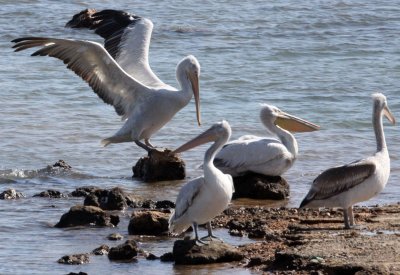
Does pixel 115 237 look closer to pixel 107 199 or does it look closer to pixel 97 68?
pixel 107 199

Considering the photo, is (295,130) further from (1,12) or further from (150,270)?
(1,12)

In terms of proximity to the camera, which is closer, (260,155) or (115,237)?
(115,237)

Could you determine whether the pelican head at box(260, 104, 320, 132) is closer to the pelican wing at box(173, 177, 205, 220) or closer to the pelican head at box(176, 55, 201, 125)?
the pelican head at box(176, 55, 201, 125)

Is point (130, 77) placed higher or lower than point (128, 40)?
lower

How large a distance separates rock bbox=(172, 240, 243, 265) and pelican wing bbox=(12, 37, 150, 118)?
13.0ft

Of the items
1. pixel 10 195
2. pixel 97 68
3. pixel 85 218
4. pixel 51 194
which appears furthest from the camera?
pixel 97 68

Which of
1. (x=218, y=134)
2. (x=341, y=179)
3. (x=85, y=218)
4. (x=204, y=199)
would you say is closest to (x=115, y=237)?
(x=85, y=218)

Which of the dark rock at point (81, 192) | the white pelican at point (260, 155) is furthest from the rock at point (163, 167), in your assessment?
the dark rock at point (81, 192)

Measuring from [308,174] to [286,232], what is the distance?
10.9ft

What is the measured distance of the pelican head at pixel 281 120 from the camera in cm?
1165

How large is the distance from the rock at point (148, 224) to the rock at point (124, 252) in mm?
834

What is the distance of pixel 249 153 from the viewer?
11047 mm

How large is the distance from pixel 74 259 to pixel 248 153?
3.34 meters

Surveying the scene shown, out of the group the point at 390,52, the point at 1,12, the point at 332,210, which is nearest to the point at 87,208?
the point at 332,210
